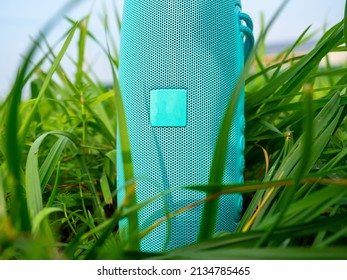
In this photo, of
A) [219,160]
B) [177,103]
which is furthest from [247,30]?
[219,160]

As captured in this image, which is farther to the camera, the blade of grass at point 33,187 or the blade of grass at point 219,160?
the blade of grass at point 33,187

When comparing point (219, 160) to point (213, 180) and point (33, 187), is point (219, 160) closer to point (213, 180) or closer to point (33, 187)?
point (213, 180)

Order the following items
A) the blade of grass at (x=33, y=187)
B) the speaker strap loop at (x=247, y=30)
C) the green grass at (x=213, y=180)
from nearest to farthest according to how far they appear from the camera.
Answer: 1. the green grass at (x=213, y=180)
2. the blade of grass at (x=33, y=187)
3. the speaker strap loop at (x=247, y=30)

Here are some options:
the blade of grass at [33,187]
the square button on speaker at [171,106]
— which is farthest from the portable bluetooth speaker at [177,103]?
the blade of grass at [33,187]

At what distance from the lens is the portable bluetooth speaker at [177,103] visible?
659mm

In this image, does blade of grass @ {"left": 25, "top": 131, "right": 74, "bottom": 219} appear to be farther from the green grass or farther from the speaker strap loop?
the speaker strap loop

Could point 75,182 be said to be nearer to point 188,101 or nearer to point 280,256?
point 188,101

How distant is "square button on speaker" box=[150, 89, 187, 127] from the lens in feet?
2.18

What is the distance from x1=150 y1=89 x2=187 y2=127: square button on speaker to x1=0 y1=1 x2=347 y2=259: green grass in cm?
7

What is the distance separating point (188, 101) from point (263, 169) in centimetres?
23

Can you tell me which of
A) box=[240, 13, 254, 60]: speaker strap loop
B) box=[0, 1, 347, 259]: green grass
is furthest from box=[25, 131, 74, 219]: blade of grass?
box=[240, 13, 254, 60]: speaker strap loop

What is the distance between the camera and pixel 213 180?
512 millimetres

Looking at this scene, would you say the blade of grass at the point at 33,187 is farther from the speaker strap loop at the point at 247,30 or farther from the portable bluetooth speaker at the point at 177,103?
the speaker strap loop at the point at 247,30
